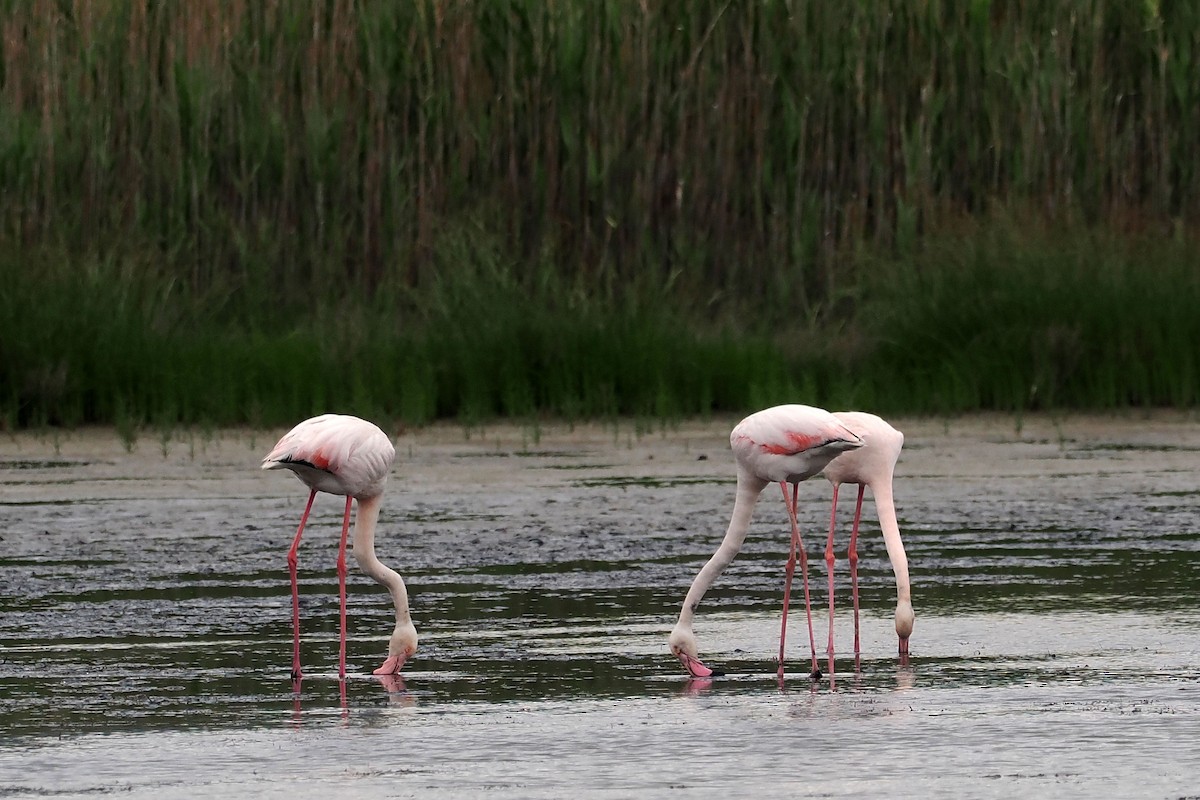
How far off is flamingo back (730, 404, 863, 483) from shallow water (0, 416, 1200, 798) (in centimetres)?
62

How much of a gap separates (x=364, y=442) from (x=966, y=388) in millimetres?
8652

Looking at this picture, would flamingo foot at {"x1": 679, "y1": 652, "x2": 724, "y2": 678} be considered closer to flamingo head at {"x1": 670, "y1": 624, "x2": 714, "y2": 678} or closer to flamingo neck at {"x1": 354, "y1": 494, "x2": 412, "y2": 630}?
flamingo head at {"x1": 670, "y1": 624, "x2": 714, "y2": 678}

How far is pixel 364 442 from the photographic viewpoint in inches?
290

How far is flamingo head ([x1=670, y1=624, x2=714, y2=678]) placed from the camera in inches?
276

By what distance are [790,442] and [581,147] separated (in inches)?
435

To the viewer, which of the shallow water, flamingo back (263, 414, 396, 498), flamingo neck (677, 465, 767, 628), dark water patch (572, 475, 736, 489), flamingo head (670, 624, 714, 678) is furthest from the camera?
dark water patch (572, 475, 736, 489)

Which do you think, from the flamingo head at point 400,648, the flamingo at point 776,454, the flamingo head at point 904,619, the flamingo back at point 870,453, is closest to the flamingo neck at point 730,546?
the flamingo at point 776,454

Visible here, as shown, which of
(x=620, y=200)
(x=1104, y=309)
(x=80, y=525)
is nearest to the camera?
(x=80, y=525)

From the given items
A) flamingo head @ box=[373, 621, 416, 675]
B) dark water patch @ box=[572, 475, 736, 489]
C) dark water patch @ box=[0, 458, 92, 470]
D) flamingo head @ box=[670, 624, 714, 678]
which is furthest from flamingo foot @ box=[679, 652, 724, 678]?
dark water patch @ box=[0, 458, 92, 470]

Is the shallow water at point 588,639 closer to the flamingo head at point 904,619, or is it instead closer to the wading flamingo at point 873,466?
the flamingo head at point 904,619

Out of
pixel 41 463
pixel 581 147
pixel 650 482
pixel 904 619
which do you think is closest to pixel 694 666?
pixel 904 619

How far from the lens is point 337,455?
287 inches

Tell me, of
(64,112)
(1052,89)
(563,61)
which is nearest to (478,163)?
(563,61)

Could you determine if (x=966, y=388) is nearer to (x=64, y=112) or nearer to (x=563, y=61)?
(x=563, y=61)
